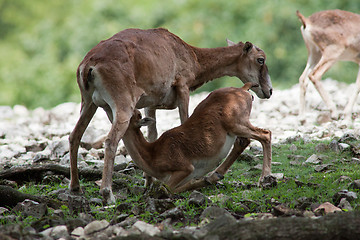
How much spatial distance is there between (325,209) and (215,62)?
4190 mm

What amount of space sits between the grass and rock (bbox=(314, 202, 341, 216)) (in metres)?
0.19

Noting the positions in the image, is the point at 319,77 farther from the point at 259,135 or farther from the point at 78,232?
the point at 78,232

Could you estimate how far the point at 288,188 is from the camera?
242 inches

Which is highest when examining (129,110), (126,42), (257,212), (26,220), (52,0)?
(52,0)

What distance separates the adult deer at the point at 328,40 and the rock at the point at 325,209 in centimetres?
741

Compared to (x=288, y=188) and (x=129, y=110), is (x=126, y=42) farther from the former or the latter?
(x=288, y=188)

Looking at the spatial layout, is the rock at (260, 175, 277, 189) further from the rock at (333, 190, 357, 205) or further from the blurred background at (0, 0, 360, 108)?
the blurred background at (0, 0, 360, 108)

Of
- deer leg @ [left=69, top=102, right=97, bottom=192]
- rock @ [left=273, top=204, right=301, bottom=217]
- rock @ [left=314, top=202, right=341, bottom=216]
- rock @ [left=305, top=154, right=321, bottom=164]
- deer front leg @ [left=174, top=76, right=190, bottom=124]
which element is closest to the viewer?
rock @ [left=273, top=204, right=301, bottom=217]

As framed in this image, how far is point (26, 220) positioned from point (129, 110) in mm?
1874

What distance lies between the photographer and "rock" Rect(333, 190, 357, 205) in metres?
5.34

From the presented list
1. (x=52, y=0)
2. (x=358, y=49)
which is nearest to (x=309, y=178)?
(x=358, y=49)

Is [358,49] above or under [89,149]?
above

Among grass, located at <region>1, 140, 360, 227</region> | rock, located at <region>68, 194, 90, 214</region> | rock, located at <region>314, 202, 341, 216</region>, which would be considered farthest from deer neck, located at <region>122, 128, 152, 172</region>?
rock, located at <region>314, 202, 341, 216</region>

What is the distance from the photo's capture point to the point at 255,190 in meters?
6.20
